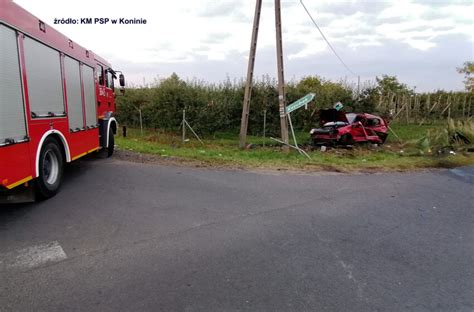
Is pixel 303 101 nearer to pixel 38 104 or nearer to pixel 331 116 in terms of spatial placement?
pixel 331 116

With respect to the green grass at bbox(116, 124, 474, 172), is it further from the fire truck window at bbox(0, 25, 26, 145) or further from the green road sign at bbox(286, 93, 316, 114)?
the fire truck window at bbox(0, 25, 26, 145)

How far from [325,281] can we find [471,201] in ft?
15.3

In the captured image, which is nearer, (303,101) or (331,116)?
(303,101)

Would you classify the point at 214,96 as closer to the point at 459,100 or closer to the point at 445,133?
the point at 445,133

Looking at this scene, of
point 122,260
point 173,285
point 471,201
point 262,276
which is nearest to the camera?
point 173,285

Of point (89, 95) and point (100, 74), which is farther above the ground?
point (100, 74)

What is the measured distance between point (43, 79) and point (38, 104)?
480 mm

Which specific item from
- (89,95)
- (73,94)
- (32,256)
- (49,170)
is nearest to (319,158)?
(89,95)

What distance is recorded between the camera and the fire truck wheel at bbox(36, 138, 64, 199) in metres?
5.38

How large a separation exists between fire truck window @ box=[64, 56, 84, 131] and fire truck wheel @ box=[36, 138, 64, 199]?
0.84 meters

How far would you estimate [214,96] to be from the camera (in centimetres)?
1719

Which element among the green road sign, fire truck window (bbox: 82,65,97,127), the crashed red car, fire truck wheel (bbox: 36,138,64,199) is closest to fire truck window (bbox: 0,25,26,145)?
fire truck wheel (bbox: 36,138,64,199)

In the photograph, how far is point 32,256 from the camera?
3.70 m

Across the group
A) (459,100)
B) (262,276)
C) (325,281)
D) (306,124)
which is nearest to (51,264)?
(262,276)
